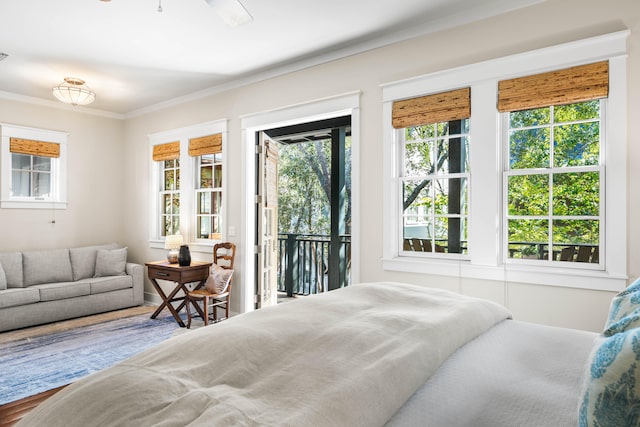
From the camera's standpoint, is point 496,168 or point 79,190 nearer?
point 496,168

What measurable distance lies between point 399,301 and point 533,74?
2.11 metres

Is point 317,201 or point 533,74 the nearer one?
point 533,74

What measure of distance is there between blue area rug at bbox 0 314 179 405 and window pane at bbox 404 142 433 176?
3086mm

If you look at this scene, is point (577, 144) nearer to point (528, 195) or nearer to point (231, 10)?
point (528, 195)

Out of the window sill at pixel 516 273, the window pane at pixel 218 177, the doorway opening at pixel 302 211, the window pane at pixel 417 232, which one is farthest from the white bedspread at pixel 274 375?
the window pane at pixel 218 177

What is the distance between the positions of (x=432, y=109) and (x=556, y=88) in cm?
91

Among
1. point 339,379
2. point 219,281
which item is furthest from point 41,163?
point 339,379

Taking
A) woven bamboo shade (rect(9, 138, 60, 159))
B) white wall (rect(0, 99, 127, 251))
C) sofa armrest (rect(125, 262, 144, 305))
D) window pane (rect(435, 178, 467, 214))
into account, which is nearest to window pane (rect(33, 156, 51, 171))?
woven bamboo shade (rect(9, 138, 60, 159))

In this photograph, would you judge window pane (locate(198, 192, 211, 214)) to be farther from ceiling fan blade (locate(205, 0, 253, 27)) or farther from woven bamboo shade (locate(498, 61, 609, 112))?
woven bamboo shade (locate(498, 61, 609, 112))

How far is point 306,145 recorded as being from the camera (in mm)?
8625

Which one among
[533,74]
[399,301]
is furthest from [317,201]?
[399,301]

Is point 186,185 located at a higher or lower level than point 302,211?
higher

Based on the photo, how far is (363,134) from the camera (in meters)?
3.71

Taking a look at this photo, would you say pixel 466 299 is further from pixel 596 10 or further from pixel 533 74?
pixel 596 10
